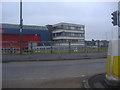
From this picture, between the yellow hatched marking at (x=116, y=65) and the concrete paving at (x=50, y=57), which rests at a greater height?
the yellow hatched marking at (x=116, y=65)

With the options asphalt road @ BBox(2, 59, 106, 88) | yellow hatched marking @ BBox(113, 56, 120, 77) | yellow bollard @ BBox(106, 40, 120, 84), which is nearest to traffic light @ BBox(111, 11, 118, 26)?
asphalt road @ BBox(2, 59, 106, 88)

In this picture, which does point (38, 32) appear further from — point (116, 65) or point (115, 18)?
point (116, 65)

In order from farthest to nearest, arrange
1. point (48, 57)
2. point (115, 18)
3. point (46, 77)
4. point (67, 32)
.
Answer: point (67, 32) → point (48, 57) → point (115, 18) → point (46, 77)

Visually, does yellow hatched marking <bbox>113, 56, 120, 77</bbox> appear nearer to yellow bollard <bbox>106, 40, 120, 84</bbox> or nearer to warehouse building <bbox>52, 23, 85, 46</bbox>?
yellow bollard <bbox>106, 40, 120, 84</bbox>

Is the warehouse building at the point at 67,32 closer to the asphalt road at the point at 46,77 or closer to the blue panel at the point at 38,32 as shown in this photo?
the blue panel at the point at 38,32

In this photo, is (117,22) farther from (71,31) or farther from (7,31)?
(71,31)

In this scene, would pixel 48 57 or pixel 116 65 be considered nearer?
pixel 116 65

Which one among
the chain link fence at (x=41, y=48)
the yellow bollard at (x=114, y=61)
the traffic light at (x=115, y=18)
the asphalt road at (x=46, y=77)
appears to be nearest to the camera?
the yellow bollard at (x=114, y=61)

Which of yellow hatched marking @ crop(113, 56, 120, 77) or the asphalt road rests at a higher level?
yellow hatched marking @ crop(113, 56, 120, 77)

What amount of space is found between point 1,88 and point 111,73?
3.79 meters

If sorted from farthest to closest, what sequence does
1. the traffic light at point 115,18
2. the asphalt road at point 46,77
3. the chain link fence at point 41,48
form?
the chain link fence at point 41,48, the traffic light at point 115,18, the asphalt road at point 46,77

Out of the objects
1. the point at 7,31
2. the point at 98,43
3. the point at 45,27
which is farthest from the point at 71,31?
the point at 98,43

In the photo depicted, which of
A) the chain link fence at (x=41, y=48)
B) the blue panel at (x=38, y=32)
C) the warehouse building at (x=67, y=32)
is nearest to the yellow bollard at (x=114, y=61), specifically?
the chain link fence at (x=41, y=48)

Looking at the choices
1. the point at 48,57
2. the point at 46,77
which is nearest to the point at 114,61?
the point at 46,77
